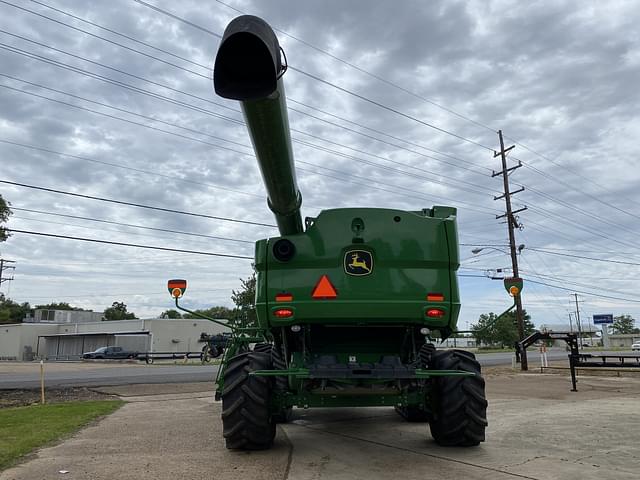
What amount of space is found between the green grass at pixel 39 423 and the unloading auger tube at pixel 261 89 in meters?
4.43

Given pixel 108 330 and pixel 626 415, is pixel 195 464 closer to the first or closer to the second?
pixel 626 415

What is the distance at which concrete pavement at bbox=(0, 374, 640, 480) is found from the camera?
524 cm

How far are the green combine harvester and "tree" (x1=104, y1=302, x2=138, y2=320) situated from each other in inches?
4054

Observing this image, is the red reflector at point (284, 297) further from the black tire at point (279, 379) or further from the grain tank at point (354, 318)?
the black tire at point (279, 379)

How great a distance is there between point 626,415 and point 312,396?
6.26m

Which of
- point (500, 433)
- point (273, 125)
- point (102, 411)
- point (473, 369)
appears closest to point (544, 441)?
point (500, 433)

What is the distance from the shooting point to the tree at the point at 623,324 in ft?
445

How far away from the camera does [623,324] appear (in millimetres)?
137250

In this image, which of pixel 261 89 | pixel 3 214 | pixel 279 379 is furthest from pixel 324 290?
pixel 3 214

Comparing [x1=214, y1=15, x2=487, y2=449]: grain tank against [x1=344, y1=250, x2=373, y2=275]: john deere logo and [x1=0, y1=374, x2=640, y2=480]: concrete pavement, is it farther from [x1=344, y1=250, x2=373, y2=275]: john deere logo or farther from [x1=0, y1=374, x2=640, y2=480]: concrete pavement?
[x1=0, y1=374, x2=640, y2=480]: concrete pavement

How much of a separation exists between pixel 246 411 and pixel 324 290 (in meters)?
1.73

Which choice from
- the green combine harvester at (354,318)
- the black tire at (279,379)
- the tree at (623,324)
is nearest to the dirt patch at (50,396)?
the black tire at (279,379)

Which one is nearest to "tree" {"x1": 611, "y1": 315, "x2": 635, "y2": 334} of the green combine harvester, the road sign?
the road sign

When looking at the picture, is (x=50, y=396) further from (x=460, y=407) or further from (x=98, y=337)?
(x=98, y=337)
